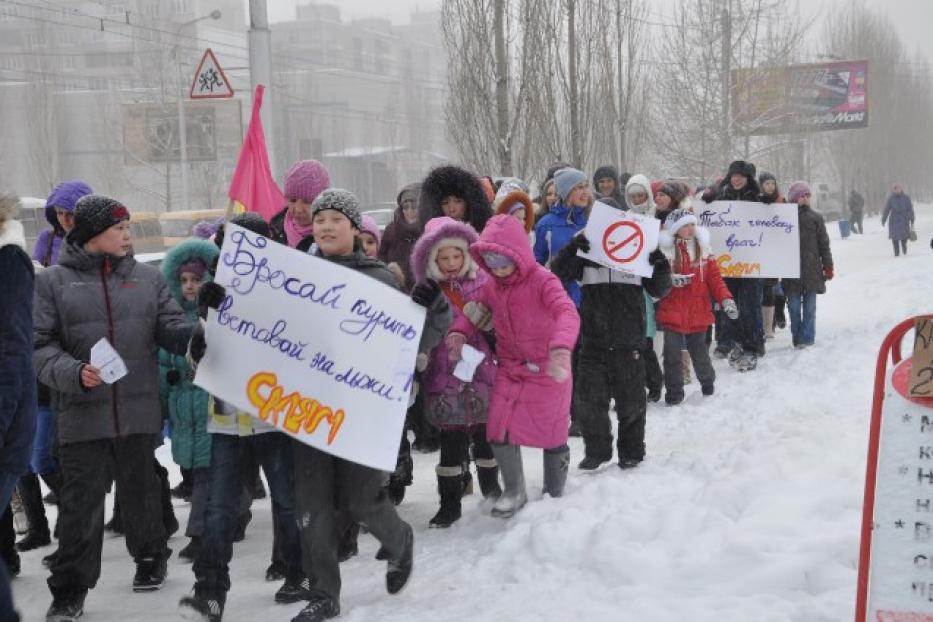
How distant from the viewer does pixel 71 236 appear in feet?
17.5

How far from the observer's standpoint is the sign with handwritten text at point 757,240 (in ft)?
39.6

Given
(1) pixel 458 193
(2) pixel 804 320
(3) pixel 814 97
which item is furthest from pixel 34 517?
(3) pixel 814 97

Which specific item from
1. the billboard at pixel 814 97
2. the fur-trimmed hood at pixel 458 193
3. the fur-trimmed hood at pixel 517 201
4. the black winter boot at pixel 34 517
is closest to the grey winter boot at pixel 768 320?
the fur-trimmed hood at pixel 517 201

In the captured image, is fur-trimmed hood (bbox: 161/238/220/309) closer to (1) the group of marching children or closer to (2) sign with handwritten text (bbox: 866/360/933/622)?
(1) the group of marching children

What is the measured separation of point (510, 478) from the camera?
620 cm

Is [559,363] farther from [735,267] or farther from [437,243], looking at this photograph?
[735,267]

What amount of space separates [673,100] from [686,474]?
3031 cm

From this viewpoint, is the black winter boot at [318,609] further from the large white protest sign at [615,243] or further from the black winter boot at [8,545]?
the large white protest sign at [615,243]

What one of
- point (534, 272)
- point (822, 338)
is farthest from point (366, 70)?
point (534, 272)

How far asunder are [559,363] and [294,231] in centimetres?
199

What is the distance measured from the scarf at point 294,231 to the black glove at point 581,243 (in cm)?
174

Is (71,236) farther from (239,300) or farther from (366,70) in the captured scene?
(366,70)

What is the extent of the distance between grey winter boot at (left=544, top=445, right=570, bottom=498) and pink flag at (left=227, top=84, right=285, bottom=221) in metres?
2.30

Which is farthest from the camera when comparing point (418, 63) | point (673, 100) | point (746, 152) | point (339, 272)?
point (418, 63)
